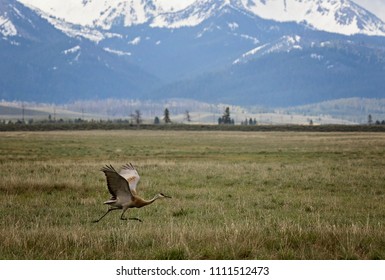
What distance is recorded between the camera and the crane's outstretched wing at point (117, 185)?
8.29 m

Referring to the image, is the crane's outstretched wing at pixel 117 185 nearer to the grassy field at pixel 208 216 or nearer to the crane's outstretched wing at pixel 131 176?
the crane's outstretched wing at pixel 131 176

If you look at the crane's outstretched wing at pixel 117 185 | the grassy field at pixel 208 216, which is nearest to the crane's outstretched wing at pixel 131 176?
the crane's outstretched wing at pixel 117 185

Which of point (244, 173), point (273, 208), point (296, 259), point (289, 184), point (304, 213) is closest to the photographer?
point (296, 259)

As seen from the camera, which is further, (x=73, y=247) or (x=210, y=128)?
(x=210, y=128)

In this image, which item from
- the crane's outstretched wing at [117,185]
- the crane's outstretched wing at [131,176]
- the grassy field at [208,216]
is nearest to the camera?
the crane's outstretched wing at [117,185]

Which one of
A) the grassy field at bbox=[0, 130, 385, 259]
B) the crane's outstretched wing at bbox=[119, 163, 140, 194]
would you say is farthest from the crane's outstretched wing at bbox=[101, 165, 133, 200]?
the grassy field at bbox=[0, 130, 385, 259]

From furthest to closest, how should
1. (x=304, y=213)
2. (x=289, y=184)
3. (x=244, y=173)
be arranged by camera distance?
(x=244, y=173), (x=289, y=184), (x=304, y=213)

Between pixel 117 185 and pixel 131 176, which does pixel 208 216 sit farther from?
pixel 117 185

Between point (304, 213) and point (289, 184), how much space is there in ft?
26.7

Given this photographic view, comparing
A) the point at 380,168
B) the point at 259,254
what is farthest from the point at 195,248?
the point at 380,168

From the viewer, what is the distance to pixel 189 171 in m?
30.1

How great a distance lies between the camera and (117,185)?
8.52 m

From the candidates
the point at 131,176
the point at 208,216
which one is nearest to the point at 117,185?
the point at 131,176
